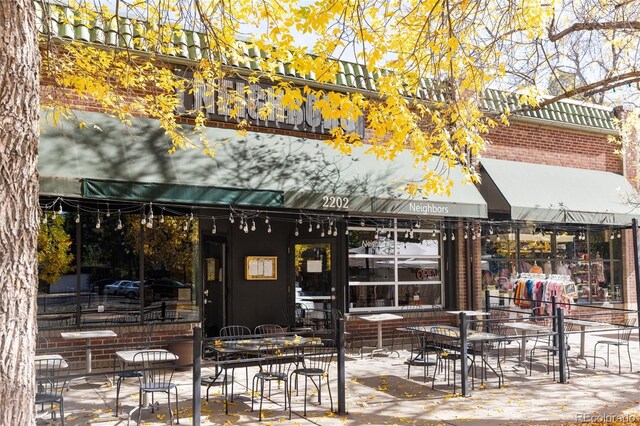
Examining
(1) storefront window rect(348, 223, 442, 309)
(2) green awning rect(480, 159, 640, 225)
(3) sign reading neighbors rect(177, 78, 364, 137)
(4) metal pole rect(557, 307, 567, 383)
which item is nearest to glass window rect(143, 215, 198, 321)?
(3) sign reading neighbors rect(177, 78, 364, 137)

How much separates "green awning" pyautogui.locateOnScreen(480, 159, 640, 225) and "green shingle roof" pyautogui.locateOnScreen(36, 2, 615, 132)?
53.1 inches

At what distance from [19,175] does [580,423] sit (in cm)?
684

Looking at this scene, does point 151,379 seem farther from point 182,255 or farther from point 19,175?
point 19,175

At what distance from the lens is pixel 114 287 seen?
11.5 metres

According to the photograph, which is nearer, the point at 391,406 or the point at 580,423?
the point at 580,423

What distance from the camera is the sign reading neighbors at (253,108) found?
465 inches

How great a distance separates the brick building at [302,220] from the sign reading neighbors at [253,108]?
48 millimetres

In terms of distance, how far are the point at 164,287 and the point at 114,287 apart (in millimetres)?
896

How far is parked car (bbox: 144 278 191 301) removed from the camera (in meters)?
11.8

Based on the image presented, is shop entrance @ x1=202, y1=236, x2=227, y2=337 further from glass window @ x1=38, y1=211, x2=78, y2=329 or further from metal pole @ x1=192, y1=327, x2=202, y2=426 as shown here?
metal pole @ x1=192, y1=327, x2=202, y2=426

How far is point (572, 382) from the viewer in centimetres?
1055

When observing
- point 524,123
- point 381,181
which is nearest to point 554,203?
point 524,123

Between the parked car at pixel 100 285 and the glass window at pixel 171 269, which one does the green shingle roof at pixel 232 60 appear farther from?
the parked car at pixel 100 285

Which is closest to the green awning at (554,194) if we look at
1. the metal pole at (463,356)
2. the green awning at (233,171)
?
the green awning at (233,171)
